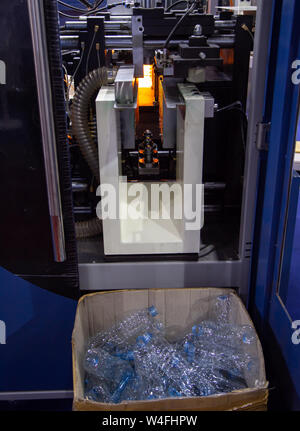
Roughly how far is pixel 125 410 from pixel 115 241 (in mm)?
780

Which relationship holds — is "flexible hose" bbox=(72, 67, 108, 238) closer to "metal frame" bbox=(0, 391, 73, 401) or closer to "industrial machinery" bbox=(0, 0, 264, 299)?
"industrial machinery" bbox=(0, 0, 264, 299)

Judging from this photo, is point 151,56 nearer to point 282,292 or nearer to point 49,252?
point 49,252

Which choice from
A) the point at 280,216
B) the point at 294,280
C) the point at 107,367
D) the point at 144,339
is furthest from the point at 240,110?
the point at 107,367

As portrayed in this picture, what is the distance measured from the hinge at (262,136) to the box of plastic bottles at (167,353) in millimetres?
625

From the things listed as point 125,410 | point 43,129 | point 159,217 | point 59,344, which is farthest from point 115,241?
point 125,410

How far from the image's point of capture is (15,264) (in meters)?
1.67

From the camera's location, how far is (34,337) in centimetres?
→ 179

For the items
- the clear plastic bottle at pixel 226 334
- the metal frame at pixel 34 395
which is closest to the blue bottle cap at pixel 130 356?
the clear plastic bottle at pixel 226 334

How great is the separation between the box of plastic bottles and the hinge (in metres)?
0.63

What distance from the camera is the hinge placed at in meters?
1.57

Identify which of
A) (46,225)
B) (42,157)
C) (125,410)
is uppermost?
(42,157)

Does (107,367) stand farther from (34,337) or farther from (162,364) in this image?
(34,337)

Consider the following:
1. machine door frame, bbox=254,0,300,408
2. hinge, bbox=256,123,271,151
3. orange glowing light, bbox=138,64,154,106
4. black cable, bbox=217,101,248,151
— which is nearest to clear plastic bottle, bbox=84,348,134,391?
machine door frame, bbox=254,0,300,408

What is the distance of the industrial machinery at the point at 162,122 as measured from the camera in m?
1.72
